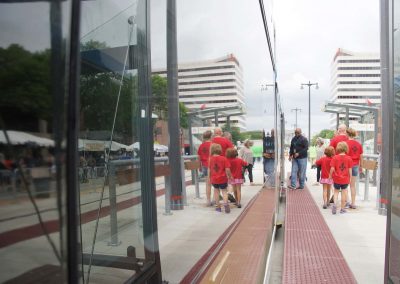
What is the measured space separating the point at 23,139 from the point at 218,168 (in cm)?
163

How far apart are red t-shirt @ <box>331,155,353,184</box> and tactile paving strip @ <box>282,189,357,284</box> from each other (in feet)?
2.26

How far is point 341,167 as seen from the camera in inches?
269

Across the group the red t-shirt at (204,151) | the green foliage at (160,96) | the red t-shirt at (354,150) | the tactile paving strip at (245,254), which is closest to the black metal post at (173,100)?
the green foliage at (160,96)

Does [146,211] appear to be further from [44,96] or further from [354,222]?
[354,222]

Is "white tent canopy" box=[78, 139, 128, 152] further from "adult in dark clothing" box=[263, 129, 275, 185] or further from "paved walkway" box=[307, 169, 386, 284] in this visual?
"adult in dark clothing" box=[263, 129, 275, 185]

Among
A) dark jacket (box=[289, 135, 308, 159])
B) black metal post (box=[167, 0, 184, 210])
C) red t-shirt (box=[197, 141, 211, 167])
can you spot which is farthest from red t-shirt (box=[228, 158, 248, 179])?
dark jacket (box=[289, 135, 308, 159])

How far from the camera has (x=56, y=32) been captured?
0.59 meters

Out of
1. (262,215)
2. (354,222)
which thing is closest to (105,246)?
(262,215)

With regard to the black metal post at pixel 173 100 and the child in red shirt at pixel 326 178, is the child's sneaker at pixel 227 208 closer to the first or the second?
the black metal post at pixel 173 100

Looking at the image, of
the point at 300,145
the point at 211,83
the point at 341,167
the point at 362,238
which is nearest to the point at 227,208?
the point at 211,83

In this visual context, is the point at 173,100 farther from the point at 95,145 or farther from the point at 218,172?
the point at 218,172

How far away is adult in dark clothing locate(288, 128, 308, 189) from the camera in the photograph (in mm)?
10234

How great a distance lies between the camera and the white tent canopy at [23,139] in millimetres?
584

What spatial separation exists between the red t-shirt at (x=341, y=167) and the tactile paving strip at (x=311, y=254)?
0.69 m
